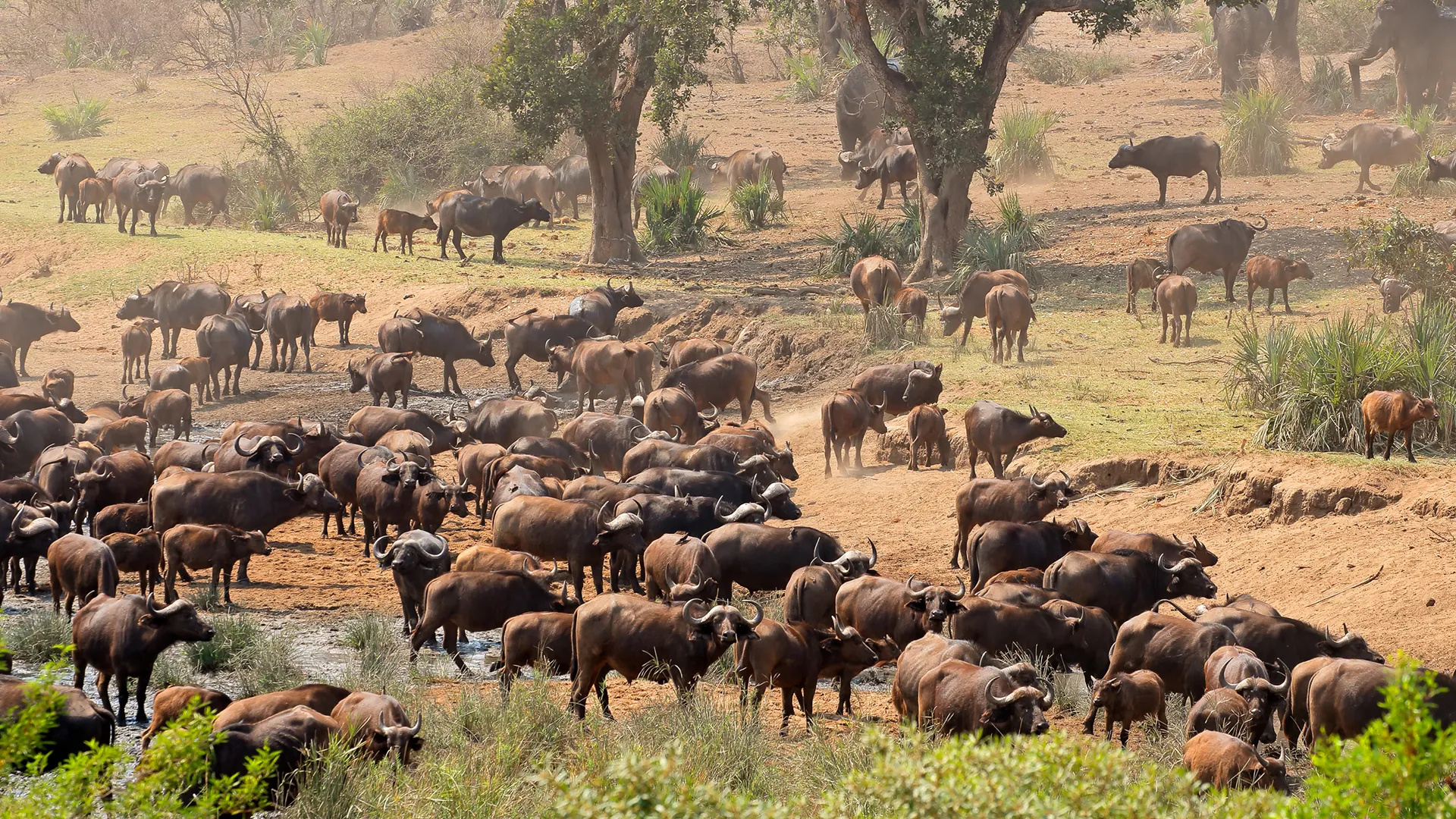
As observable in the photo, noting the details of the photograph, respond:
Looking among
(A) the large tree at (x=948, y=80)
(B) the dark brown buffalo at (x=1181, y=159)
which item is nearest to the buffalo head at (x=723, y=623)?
(A) the large tree at (x=948, y=80)

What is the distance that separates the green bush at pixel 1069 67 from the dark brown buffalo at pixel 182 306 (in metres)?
30.0

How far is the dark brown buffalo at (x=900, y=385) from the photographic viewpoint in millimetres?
17906

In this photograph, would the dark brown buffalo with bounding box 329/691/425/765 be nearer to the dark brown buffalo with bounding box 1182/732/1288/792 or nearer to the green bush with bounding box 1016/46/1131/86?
the dark brown buffalo with bounding box 1182/732/1288/792

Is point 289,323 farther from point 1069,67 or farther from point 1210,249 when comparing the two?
point 1069,67

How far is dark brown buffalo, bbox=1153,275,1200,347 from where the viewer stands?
1966 cm

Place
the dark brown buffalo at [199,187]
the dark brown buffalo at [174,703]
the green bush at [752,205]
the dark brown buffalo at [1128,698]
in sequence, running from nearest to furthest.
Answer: the dark brown buffalo at [174,703], the dark brown buffalo at [1128,698], the green bush at [752,205], the dark brown buffalo at [199,187]

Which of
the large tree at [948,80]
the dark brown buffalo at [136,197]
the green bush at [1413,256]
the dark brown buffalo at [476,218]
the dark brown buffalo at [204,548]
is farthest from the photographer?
the dark brown buffalo at [136,197]

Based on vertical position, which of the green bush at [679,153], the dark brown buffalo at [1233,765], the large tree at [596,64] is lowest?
the dark brown buffalo at [1233,765]

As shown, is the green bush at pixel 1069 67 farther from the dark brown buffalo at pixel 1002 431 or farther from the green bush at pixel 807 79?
the dark brown buffalo at pixel 1002 431

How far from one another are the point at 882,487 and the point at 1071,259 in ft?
36.4

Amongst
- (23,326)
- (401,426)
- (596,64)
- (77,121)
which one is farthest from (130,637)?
(77,121)

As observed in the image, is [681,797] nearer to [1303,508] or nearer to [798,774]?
[798,774]

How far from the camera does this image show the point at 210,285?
25.7m

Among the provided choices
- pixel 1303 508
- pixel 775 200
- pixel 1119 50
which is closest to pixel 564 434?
pixel 1303 508
